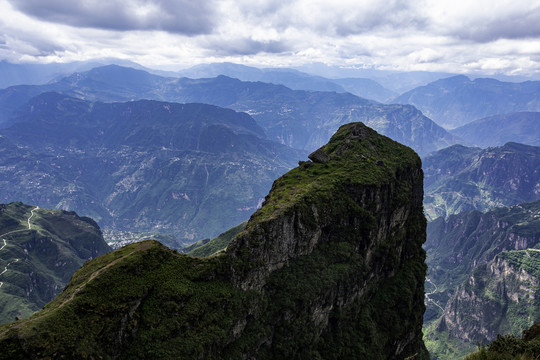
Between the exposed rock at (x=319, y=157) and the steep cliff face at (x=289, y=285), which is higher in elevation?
the exposed rock at (x=319, y=157)

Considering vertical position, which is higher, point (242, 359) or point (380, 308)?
point (242, 359)

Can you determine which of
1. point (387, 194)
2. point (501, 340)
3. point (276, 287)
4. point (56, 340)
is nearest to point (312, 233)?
point (276, 287)

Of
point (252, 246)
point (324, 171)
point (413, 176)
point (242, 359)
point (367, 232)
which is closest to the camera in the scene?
point (242, 359)

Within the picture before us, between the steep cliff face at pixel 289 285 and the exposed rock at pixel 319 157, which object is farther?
the exposed rock at pixel 319 157

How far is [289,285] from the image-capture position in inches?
2667

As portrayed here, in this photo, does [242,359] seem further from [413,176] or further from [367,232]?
[413,176]

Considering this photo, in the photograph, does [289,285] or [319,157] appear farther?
[319,157]

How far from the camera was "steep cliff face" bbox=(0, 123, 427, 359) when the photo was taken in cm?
4828

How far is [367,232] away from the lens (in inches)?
3204

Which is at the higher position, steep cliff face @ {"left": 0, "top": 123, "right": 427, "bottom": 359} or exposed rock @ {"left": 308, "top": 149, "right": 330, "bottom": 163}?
exposed rock @ {"left": 308, "top": 149, "right": 330, "bottom": 163}

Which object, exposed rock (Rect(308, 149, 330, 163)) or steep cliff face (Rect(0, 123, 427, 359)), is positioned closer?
steep cliff face (Rect(0, 123, 427, 359))

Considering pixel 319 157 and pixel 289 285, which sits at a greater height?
pixel 319 157

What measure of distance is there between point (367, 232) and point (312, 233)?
51.6 ft

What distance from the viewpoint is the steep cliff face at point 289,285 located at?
158 feet
